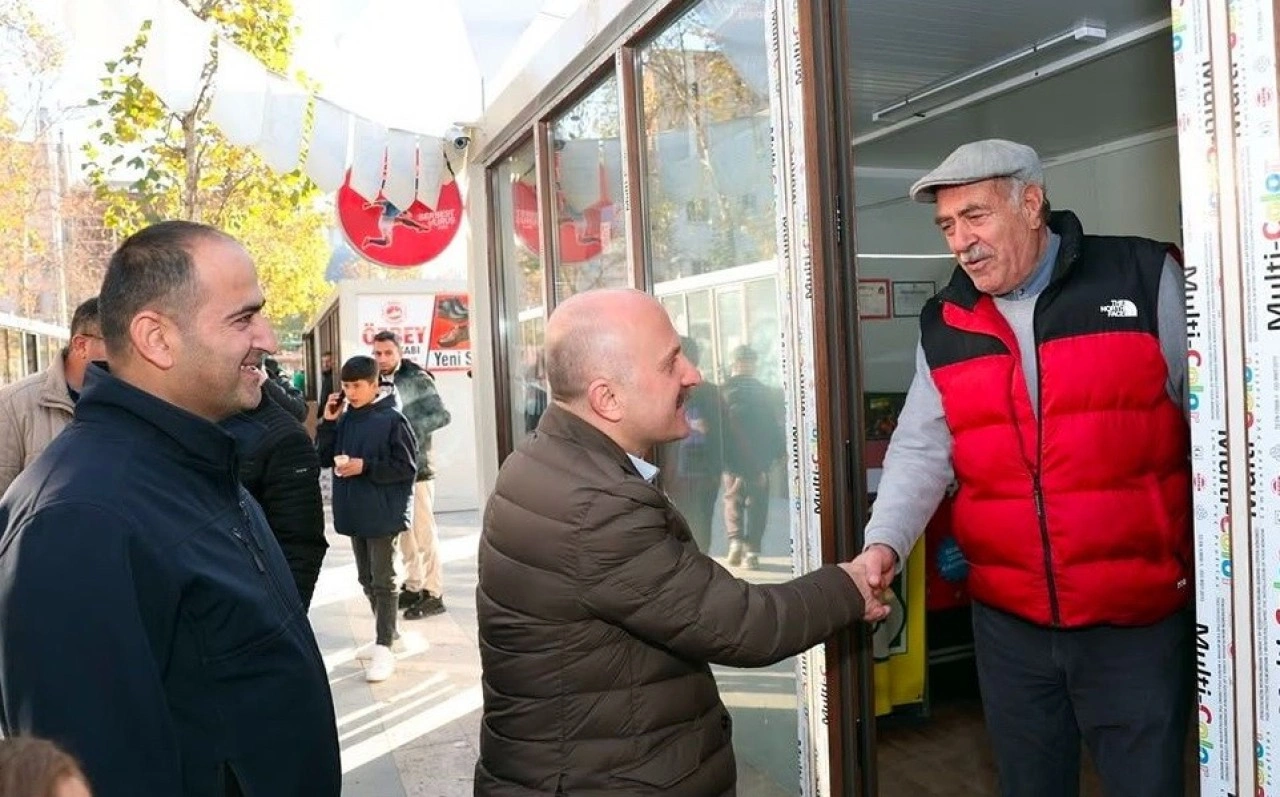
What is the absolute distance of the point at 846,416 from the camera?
3043mm

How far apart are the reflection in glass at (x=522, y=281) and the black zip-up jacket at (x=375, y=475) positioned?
88 centimetres

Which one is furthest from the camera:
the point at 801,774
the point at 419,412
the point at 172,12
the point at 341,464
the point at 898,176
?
the point at 419,412

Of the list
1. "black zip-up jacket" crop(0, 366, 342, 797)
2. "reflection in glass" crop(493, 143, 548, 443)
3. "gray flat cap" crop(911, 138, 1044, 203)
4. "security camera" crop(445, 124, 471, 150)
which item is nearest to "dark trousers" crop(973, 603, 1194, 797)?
"gray flat cap" crop(911, 138, 1044, 203)

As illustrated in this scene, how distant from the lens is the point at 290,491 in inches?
128

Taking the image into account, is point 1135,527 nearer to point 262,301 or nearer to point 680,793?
point 680,793

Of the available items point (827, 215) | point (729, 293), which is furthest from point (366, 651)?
point (827, 215)

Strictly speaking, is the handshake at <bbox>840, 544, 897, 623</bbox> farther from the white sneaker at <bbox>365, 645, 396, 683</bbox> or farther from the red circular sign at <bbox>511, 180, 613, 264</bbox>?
the white sneaker at <bbox>365, 645, 396, 683</bbox>

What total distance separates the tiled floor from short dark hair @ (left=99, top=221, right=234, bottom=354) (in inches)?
132

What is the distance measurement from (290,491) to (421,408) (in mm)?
4576

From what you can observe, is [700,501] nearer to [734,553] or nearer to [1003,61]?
[734,553]

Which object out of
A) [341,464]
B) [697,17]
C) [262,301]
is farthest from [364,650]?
A: [262,301]

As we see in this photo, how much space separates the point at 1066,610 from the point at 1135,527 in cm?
25

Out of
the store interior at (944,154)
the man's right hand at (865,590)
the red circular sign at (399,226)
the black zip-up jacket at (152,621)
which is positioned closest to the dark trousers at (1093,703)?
the man's right hand at (865,590)

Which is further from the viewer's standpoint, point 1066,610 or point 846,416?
point 846,416
